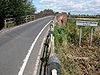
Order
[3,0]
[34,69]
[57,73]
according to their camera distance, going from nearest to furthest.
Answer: [57,73] → [34,69] → [3,0]

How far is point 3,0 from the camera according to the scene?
32.1 metres

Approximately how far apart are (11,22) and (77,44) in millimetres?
12445

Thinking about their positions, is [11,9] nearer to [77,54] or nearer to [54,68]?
[77,54]

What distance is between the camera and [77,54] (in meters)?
19.5

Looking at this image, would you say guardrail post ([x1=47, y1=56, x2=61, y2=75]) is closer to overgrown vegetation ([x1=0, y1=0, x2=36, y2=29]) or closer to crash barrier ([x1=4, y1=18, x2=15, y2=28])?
crash barrier ([x1=4, y1=18, x2=15, y2=28])

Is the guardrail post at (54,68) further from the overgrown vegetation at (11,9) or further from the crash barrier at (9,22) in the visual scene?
the overgrown vegetation at (11,9)

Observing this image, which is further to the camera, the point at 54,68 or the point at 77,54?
the point at 77,54

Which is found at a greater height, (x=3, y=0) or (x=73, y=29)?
(x=3, y=0)

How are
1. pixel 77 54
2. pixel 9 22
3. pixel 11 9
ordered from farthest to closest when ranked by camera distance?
pixel 11 9, pixel 9 22, pixel 77 54

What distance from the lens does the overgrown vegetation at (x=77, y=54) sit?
13.6 meters

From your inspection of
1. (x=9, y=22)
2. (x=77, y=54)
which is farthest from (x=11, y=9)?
(x=77, y=54)

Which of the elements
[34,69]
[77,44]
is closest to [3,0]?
[77,44]

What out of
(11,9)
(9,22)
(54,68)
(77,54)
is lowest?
(77,54)

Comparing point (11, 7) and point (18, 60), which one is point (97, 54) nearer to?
point (18, 60)
